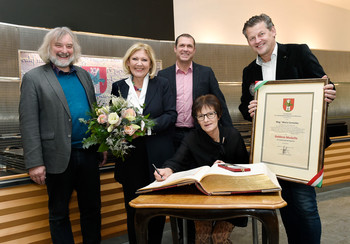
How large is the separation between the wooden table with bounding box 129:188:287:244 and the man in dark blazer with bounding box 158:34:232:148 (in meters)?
1.35

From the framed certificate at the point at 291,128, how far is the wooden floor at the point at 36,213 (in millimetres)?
1699

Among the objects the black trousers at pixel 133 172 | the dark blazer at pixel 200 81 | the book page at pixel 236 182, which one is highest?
the dark blazer at pixel 200 81

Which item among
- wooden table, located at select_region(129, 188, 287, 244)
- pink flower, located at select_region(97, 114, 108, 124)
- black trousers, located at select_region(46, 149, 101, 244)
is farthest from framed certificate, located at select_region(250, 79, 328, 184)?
black trousers, located at select_region(46, 149, 101, 244)

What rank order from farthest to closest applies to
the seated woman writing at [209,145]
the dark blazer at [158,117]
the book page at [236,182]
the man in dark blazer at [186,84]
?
the man in dark blazer at [186,84], the dark blazer at [158,117], the seated woman writing at [209,145], the book page at [236,182]

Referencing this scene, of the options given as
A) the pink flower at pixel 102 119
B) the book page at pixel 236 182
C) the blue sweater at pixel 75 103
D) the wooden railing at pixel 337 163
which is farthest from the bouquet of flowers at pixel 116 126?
the wooden railing at pixel 337 163

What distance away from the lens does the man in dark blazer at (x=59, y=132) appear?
2.11 meters

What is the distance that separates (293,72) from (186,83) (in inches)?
40.0

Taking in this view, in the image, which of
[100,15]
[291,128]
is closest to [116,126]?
[291,128]

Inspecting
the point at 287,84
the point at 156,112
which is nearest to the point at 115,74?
the point at 156,112

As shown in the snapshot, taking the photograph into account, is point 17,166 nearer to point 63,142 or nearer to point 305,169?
point 63,142

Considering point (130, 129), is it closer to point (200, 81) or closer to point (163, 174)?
point (163, 174)

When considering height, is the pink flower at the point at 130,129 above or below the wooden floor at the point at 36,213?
above

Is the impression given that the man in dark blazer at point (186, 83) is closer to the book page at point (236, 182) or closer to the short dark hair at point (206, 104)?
the short dark hair at point (206, 104)

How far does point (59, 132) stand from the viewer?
7.07 ft
